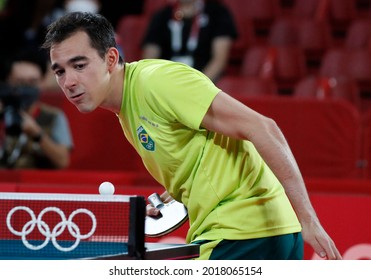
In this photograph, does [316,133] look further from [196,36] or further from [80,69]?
[80,69]

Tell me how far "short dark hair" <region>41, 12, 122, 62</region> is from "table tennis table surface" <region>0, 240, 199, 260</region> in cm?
67

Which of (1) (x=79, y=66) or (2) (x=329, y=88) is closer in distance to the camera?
(1) (x=79, y=66)

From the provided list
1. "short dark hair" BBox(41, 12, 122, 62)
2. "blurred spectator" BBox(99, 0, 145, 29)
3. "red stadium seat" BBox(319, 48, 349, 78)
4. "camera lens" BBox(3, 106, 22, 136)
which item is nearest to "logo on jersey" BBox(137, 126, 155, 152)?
"short dark hair" BBox(41, 12, 122, 62)

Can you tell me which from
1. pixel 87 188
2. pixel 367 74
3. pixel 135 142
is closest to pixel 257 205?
pixel 135 142

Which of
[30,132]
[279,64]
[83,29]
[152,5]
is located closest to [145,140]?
[83,29]

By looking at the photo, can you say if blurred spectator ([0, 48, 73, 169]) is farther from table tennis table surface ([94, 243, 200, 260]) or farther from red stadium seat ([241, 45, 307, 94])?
table tennis table surface ([94, 243, 200, 260])

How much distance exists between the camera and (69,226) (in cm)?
245

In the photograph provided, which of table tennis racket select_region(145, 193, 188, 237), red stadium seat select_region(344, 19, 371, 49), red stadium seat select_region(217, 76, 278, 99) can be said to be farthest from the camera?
red stadium seat select_region(344, 19, 371, 49)

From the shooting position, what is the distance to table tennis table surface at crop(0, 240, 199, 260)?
2.40 m

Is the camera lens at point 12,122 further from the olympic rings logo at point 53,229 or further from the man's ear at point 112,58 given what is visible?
the olympic rings logo at point 53,229

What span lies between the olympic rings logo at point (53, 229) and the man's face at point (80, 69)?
1.36 feet

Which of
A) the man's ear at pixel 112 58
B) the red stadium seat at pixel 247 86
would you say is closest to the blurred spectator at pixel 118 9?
the red stadium seat at pixel 247 86

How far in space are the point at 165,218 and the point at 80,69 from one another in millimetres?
682
